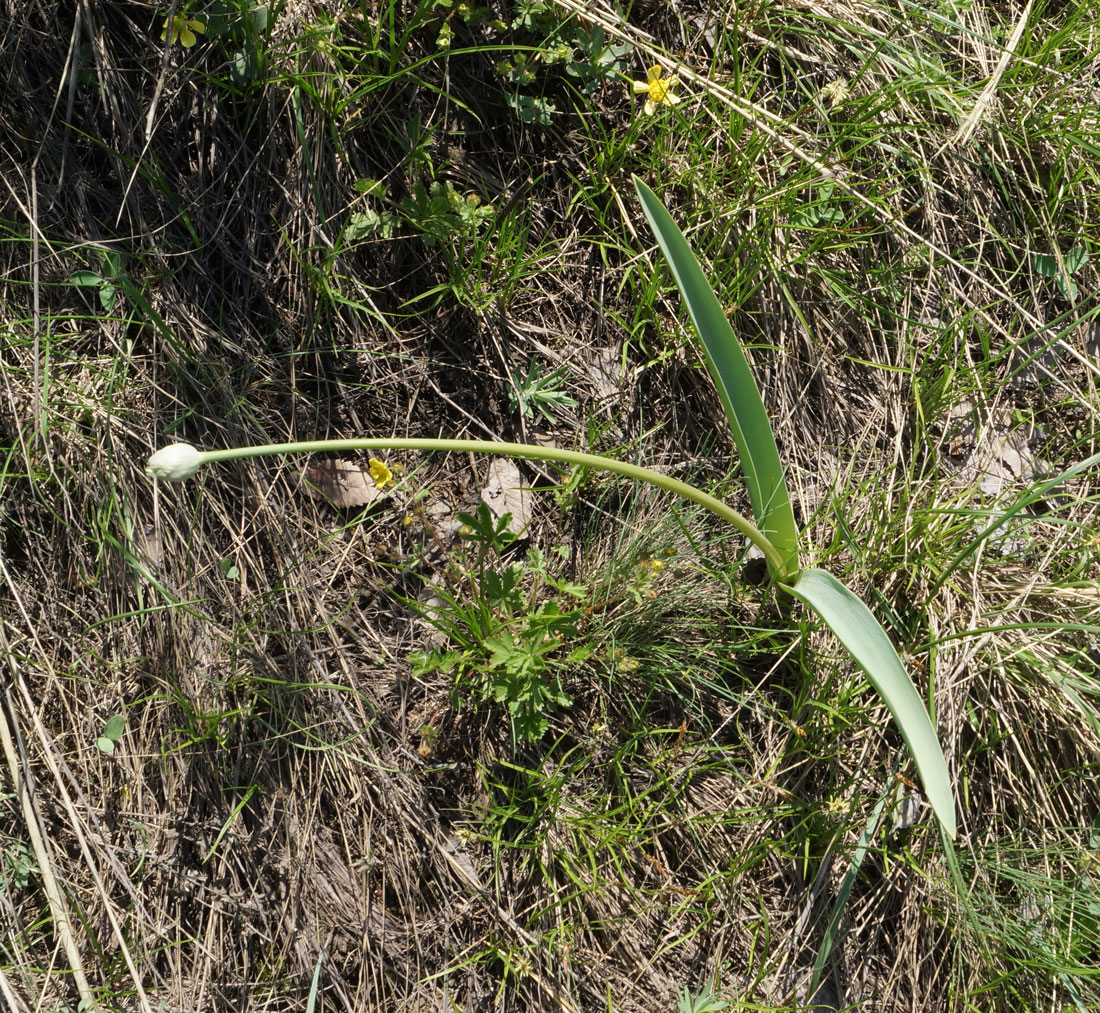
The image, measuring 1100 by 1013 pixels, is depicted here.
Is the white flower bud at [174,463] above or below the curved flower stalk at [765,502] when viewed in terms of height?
above

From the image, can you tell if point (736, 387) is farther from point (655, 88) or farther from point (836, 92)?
point (836, 92)

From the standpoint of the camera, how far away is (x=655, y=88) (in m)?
1.75

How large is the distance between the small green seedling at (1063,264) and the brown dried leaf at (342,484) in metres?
1.63

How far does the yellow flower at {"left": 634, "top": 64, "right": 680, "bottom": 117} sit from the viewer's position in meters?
1.75

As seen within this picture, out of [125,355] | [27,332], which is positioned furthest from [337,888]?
[27,332]

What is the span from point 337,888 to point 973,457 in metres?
1.68

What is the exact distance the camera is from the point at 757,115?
6.10 ft

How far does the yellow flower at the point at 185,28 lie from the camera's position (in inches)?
63.2

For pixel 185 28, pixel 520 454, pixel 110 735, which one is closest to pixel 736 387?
pixel 520 454

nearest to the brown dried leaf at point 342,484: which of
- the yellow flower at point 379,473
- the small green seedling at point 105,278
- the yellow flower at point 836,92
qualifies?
the yellow flower at point 379,473

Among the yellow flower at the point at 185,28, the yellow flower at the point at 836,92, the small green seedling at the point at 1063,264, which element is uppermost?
the yellow flower at the point at 185,28

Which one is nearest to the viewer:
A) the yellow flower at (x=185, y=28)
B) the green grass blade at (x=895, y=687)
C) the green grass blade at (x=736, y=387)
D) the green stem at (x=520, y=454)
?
the green stem at (x=520, y=454)

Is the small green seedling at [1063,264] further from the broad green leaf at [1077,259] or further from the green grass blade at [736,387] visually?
the green grass blade at [736,387]

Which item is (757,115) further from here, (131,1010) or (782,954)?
(131,1010)
